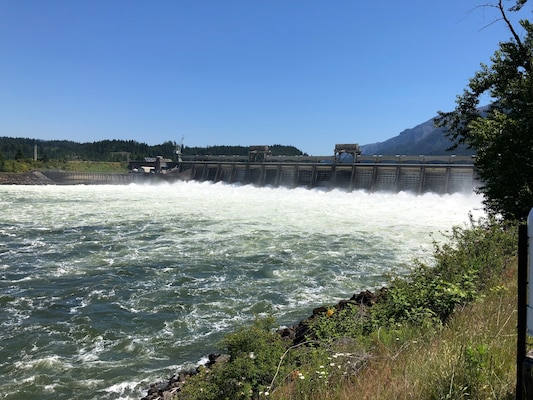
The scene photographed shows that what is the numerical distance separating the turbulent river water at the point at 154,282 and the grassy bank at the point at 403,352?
112 cm

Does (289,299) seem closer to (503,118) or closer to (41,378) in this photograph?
(41,378)

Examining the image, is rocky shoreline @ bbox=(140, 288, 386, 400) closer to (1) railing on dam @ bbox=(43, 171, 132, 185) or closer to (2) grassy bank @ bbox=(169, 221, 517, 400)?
(2) grassy bank @ bbox=(169, 221, 517, 400)

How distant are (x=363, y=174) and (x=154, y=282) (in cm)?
3182

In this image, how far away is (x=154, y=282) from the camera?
11.3 meters

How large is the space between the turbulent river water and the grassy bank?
44.1 inches

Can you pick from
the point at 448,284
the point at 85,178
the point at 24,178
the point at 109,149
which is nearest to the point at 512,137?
the point at 448,284

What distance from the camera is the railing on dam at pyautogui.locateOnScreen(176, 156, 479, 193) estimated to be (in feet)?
113

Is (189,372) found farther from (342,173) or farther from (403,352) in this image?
(342,173)

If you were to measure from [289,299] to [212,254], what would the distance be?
17.7ft

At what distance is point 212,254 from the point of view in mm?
14672

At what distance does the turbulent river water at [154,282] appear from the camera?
689 centimetres

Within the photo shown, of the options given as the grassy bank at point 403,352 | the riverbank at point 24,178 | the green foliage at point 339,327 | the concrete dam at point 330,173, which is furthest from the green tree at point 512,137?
the riverbank at point 24,178

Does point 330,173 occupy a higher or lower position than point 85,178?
higher

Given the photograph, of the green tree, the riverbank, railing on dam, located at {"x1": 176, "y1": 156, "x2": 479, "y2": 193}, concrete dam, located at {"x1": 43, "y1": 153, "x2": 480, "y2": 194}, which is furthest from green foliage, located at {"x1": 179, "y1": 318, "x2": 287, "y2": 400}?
the riverbank
